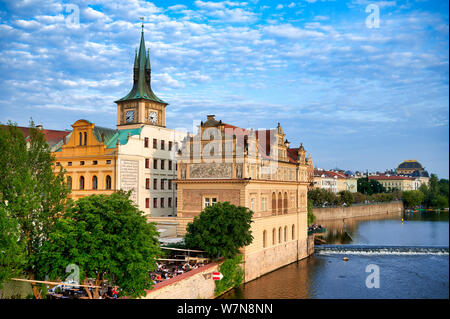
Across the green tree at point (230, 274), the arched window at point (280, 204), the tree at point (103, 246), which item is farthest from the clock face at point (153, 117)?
the tree at point (103, 246)

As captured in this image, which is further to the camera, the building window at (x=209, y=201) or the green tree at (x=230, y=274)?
the building window at (x=209, y=201)

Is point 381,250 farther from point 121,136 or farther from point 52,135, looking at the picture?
point 52,135

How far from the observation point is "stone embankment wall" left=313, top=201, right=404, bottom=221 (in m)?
105

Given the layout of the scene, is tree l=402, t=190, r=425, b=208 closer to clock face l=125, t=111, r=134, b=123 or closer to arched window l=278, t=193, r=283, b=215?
arched window l=278, t=193, r=283, b=215

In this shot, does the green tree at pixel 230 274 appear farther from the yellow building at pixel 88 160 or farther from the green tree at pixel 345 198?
the green tree at pixel 345 198

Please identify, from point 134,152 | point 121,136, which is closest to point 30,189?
point 134,152

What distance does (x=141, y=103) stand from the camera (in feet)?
182

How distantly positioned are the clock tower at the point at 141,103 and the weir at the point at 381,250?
28226 mm

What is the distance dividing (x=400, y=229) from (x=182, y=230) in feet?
190

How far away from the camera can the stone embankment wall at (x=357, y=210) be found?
105m

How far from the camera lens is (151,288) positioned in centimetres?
2462

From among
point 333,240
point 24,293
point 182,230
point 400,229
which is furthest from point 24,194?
point 400,229

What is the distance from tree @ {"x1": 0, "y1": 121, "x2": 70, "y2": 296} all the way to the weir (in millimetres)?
40625

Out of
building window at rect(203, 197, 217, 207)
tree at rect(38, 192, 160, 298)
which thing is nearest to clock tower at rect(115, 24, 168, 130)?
building window at rect(203, 197, 217, 207)
